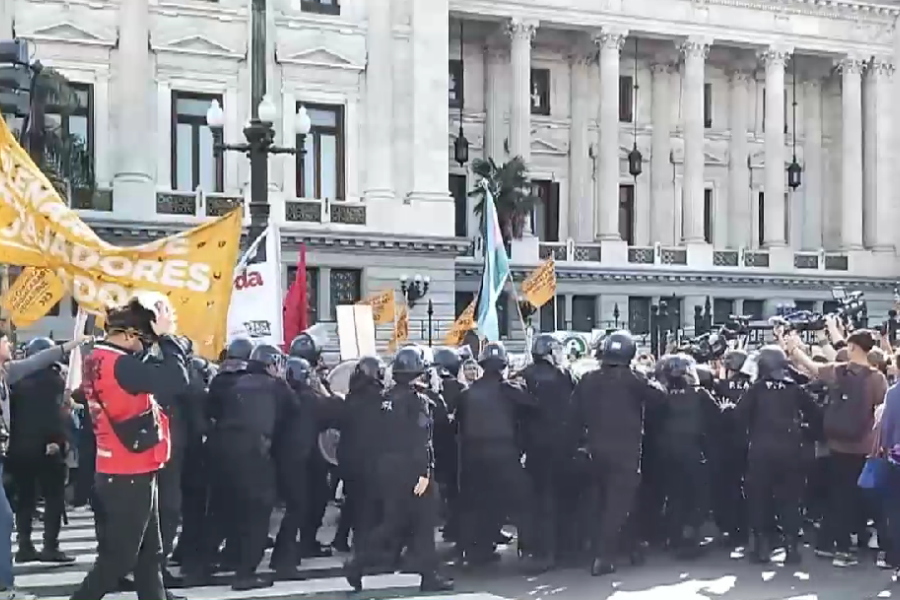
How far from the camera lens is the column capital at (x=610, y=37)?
42.1 meters

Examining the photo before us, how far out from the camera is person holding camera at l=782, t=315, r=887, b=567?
11.4 metres

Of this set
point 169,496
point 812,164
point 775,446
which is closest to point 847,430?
point 775,446

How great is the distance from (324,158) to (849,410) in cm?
2569

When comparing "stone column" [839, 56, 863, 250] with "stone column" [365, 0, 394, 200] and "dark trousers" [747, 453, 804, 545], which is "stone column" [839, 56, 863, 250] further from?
"dark trousers" [747, 453, 804, 545]

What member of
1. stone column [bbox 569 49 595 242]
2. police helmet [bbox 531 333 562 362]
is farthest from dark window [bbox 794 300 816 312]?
police helmet [bbox 531 333 562 362]

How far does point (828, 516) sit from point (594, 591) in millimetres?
2769

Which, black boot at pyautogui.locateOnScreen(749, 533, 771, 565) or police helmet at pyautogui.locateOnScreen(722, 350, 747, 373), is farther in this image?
police helmet at pyautogui.locateOnScreen(722, 350, 747, 373)

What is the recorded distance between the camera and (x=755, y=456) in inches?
452

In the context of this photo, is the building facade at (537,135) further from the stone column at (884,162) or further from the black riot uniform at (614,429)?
the black riot uniform at (614,429)

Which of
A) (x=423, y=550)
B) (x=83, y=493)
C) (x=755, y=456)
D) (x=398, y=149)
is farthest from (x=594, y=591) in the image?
(x=398, y=149)

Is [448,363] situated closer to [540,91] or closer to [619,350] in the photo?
[619,350]

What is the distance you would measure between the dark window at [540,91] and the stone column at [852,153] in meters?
10.5

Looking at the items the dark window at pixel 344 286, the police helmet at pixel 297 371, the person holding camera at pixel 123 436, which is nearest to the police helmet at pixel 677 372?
the police helmet at pixel 297 371

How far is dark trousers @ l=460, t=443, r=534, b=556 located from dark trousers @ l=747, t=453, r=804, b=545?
193 centimetres
